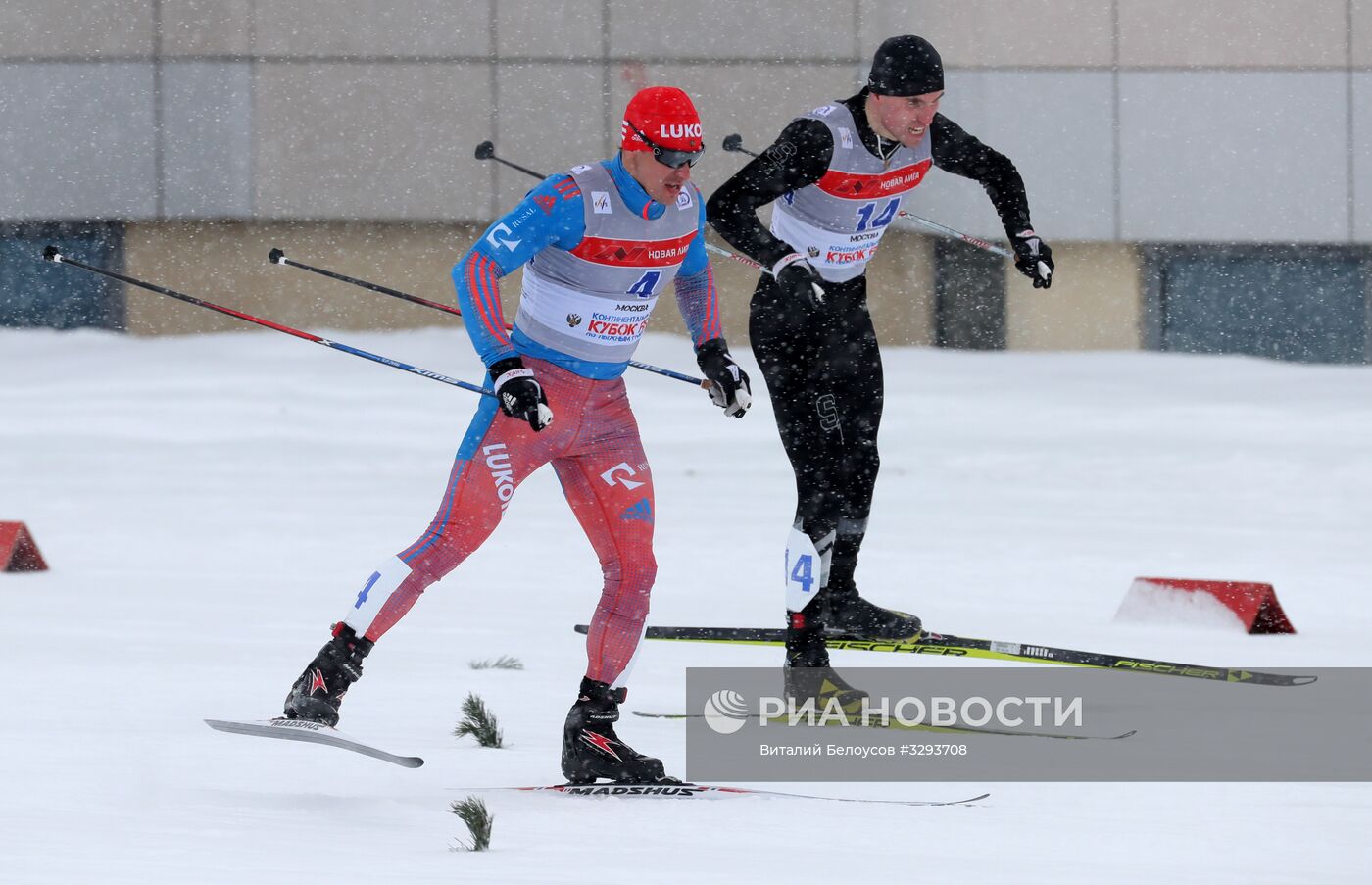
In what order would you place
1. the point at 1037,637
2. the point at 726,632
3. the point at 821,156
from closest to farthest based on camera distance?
the point at 821,156, the point at 726,632, the point at 1037,637

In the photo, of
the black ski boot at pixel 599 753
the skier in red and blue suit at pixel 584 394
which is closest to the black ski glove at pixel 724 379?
the skier in red and blue suit at pixel 584 394

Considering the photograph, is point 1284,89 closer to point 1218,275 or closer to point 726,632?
point 1218,275

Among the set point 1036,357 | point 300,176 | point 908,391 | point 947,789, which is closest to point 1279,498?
point 908,391

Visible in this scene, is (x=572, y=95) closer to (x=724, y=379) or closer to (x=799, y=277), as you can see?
(x=799, y=277)

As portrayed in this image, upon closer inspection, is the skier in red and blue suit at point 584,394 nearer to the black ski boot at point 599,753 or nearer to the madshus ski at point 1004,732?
the black ski boot at point 599,753

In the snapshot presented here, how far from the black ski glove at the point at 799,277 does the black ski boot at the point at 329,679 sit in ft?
6.12

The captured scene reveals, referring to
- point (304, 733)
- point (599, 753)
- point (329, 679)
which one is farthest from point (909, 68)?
point (304, 733)

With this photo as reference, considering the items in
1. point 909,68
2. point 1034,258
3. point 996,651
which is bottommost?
point 996,651

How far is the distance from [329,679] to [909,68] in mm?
2882

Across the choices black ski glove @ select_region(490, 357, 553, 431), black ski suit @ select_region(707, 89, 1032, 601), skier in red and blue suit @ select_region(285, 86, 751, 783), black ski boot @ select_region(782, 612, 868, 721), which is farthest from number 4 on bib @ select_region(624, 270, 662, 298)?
black ski boot @ select_region(782, 612, 868, 721)

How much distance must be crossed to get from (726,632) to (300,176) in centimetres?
1325

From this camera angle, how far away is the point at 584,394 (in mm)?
Answer: 5703

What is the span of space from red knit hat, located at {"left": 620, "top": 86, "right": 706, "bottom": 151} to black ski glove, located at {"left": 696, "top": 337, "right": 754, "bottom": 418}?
68 centimetres

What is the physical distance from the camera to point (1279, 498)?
14008mm
